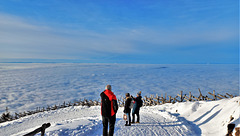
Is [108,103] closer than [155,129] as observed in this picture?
Yes

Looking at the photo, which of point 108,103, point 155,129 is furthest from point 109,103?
point 155,129

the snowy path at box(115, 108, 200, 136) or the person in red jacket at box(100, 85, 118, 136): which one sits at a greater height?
the person in red jacket at box(100, 85, 118, 136)

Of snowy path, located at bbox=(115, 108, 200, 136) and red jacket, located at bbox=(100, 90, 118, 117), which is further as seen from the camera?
snowy path, located at bbox=(115, 108, 200, 136)

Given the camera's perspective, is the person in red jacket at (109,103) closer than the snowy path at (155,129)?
Yes

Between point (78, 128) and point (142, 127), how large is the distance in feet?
10.1

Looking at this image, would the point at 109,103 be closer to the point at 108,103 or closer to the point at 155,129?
the point at 108,103

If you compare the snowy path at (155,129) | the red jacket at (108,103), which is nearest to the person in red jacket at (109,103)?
the red jacket at (108,103)

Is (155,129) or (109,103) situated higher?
(109,103)

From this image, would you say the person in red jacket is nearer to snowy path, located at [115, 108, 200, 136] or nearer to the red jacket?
the red jacket

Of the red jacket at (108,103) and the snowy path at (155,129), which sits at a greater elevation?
the red jacket at (108,103)

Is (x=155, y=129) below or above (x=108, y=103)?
below

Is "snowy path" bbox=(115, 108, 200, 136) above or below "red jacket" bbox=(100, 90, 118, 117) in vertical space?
below

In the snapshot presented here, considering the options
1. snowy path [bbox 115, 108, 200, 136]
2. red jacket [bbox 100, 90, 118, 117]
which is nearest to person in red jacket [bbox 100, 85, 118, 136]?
red jacket [bbox 100, 90, 118, 117]

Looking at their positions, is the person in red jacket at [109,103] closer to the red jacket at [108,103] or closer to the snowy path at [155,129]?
the red jacket at [108,103]
